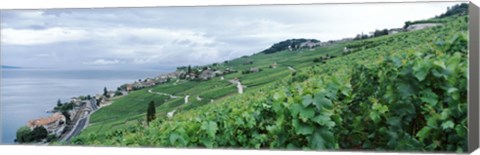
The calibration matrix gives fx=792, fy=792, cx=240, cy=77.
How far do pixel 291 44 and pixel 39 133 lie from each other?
2.35m

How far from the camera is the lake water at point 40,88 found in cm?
664

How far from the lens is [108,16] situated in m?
6.60

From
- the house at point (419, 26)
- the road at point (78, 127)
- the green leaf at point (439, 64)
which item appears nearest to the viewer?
the green leaf at point (439, 64)

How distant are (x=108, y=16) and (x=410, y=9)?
97.5 inches

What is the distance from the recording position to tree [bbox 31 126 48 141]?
6.82m

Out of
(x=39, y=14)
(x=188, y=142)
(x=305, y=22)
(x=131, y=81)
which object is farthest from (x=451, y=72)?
(x=39, y=14)

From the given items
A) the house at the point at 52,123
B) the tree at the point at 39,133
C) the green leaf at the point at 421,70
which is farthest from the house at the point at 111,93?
the green leaf at the point at 421,70

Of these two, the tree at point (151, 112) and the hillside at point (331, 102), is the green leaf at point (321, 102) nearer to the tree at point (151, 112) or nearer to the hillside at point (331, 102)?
the hillside at point (331, 102)

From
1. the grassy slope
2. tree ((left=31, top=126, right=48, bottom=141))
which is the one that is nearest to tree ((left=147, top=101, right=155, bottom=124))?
the grassy slope

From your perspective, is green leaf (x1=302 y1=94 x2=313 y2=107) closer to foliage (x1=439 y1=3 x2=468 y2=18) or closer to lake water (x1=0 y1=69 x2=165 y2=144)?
foliage (x1=439 y1=3 x2=468 y2=18)

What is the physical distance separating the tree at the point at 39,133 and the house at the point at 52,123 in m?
0.03

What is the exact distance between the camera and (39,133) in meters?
6.83

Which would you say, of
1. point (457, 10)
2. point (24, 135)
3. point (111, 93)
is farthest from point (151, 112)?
point (457, 10)

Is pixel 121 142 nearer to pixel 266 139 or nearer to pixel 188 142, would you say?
pixel 188 142
